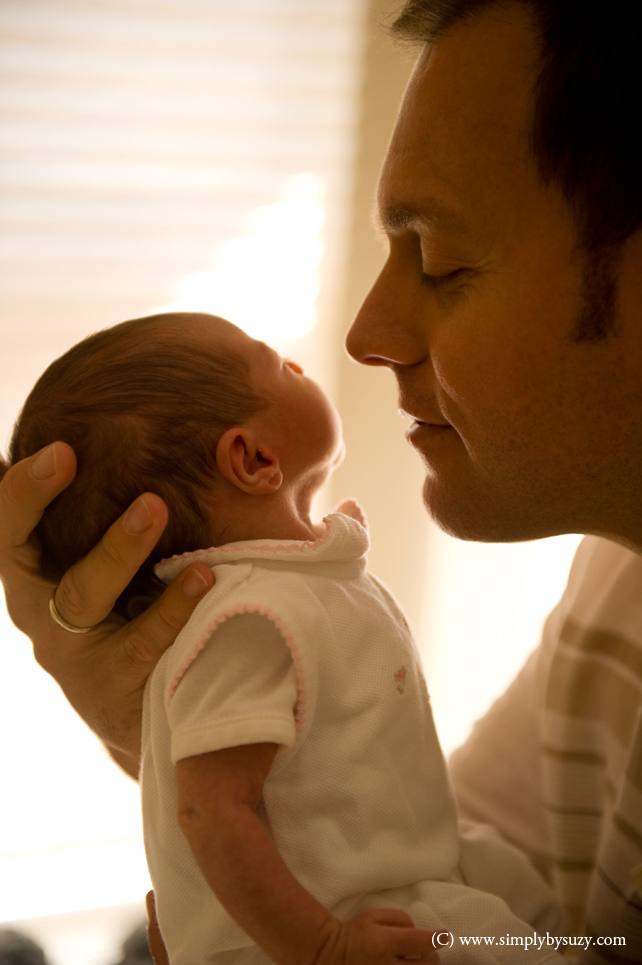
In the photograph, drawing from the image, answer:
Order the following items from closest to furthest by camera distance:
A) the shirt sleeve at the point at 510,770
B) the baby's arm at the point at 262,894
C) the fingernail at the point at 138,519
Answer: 1. the baby's arm at the point at 262,894
2. the fingernail at the point at 138,519
3. the shirt sleeve at the point at 510,770

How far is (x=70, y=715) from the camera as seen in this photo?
2.14 metres

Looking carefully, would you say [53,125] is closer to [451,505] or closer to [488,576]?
[451,505]

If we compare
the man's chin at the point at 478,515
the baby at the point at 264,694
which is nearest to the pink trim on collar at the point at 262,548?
the baby at the point at 264,694

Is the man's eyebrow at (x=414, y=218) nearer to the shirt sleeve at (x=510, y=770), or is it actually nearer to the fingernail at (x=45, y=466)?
the fingernail at (x=45, y=466)

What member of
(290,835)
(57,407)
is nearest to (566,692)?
(290,835)

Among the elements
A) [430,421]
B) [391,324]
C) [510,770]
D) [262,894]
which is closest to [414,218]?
[391,324]

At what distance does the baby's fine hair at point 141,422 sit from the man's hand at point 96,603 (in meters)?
0.04

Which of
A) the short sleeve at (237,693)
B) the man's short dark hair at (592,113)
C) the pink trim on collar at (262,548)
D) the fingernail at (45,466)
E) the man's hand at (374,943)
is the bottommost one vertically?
the man's hand at (374,943)

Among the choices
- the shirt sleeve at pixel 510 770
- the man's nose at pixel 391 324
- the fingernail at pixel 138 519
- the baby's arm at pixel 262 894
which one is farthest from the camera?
the shirt sleeve at pixel 510 770

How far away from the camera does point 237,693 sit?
2.70 feet

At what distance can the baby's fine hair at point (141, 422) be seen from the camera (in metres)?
0.95

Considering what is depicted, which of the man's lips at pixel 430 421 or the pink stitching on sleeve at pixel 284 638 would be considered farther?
the man's lips at pixel 430 421

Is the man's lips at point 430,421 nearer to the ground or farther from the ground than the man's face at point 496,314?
nearer to the ground

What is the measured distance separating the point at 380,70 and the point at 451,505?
1.50 meters
